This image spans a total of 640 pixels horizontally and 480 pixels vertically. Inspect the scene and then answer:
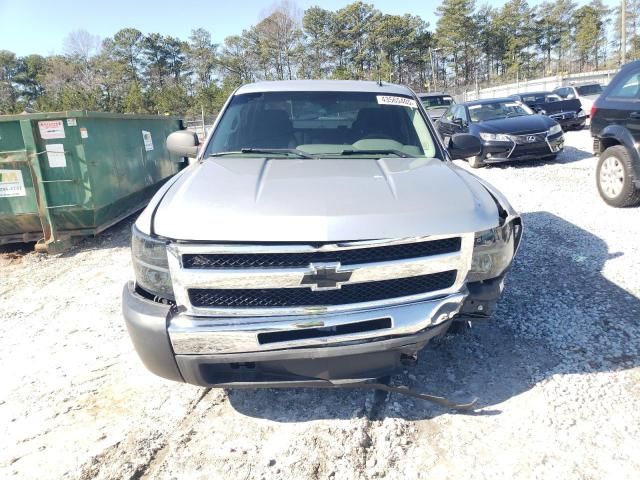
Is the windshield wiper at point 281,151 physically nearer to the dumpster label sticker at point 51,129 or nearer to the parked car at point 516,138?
the dumpster label sticker at point 51,129

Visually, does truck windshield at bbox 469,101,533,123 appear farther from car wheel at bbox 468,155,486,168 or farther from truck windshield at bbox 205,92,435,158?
truck windshield at bbox 205,92,435,158

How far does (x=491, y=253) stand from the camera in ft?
7.51

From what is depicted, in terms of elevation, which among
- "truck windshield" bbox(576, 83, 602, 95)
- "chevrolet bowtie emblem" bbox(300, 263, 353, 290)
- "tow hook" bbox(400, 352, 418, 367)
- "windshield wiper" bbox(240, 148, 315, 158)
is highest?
"truck windshield" bbox(576, 83, 602, 95)

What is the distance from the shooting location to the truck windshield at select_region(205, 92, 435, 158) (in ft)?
10.6

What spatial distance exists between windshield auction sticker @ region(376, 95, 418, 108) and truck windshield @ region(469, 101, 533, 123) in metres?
7.57

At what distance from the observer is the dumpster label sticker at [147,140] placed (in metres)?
8.04

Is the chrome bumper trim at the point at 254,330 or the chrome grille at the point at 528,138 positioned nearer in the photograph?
the chrome bumper trim at the point at 254,330

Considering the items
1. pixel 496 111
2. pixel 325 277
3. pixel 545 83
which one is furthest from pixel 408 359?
pixel 545 83


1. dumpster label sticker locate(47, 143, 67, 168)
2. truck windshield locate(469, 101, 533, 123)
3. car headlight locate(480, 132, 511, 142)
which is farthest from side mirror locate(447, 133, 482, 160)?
truck windshield locate(469, 101, 533, 123)

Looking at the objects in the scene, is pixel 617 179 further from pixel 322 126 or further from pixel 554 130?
pixel 322 126

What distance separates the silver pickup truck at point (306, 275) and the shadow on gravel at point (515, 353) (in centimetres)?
48

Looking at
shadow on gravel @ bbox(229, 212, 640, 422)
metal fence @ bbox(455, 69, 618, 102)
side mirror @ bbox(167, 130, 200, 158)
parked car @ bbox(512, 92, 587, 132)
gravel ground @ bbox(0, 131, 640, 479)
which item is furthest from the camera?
metal fence @ bbox(455, 69, 618, 102)

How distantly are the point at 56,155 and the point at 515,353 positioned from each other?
5714 mm

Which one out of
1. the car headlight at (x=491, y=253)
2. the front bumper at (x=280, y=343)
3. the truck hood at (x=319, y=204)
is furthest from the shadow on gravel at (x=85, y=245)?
the car headlight at (x=491, y=253)
